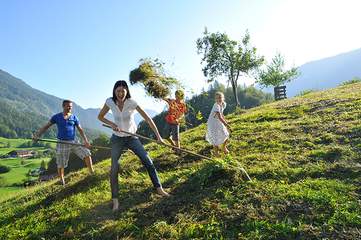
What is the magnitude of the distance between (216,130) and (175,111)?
1.95 m

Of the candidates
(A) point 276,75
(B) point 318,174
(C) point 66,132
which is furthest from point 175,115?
(A) point 276,75

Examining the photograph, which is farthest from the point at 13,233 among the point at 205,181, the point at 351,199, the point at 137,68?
the point at 137,68

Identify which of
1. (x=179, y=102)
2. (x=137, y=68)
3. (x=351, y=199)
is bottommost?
(x=351, y=199)

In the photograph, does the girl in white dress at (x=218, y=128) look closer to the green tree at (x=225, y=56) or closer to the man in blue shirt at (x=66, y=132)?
the man in blue shirt at (x=66, y=132)

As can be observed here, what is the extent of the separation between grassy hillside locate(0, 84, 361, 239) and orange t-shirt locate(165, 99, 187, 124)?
1.75 meters

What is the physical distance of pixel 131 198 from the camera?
8492mm

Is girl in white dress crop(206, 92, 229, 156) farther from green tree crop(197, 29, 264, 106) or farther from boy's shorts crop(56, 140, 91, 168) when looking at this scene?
green tree crop(197, 29, 264, 106)

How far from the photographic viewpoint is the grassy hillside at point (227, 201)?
6465mm

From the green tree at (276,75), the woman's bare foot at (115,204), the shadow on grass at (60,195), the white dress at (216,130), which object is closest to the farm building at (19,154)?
the green tree at (276,75)

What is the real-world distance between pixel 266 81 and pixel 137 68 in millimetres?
34015

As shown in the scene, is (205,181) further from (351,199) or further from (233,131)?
(233,131)

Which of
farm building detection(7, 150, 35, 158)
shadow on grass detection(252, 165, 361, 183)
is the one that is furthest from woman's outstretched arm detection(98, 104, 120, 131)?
farm building detection(7, 150, 35, 158)

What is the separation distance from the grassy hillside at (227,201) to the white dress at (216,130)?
0.64m

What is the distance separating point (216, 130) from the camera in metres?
11.7
